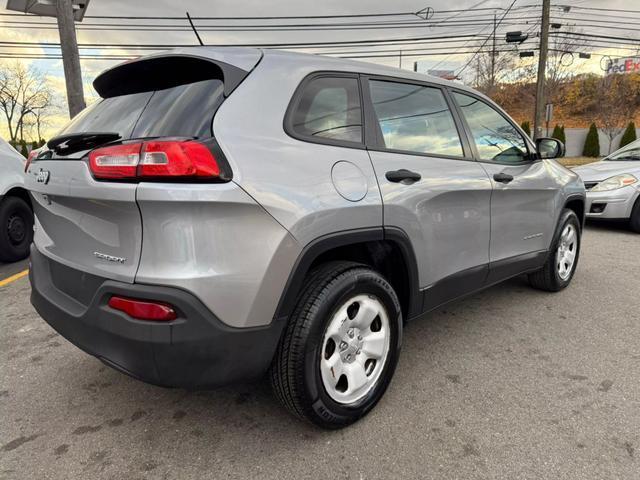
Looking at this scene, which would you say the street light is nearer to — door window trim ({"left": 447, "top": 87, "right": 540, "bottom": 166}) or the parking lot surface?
the parking lot surface

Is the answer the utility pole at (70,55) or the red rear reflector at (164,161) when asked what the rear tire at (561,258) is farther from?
the utility pole at (70,55)

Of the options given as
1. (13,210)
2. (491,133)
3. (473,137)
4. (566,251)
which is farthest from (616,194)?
(13,210)

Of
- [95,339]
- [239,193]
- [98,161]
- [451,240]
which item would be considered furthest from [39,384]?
[451,240]

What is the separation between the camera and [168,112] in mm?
1916

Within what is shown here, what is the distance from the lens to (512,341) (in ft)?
10.7

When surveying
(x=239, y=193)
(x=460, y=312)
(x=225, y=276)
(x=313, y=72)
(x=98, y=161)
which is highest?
(x=313, y=72)

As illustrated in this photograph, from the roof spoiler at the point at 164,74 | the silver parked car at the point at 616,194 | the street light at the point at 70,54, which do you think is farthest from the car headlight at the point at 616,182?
the street light at the point at 70,54

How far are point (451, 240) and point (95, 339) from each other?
2.03m

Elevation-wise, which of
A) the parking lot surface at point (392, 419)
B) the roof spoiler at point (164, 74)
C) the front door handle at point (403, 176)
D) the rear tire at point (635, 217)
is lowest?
the rear tire at point (635, 217)

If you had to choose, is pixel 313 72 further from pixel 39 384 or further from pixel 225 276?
pixel 39 384

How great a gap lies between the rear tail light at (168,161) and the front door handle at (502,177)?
2.15 metres

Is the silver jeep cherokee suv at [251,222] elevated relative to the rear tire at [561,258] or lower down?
elevated

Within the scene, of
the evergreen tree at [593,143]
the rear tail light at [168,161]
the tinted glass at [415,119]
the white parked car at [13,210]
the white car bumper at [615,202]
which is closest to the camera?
the rear tail light at [168,161]

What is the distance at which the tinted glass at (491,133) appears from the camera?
3.17m
